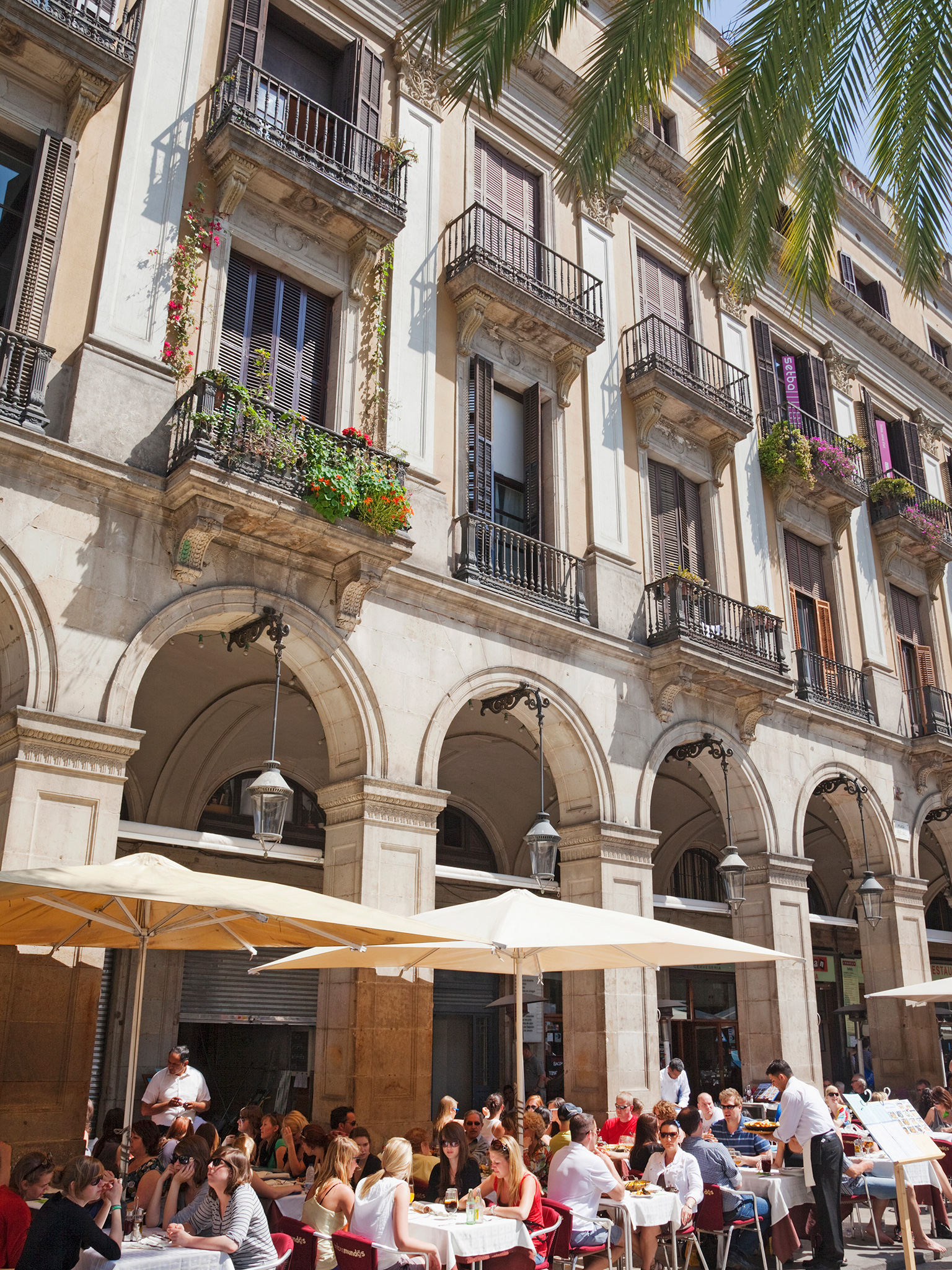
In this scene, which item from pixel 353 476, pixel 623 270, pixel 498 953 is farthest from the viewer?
pixel 623 270

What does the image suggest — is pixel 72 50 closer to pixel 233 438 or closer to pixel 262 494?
pixel 233 438

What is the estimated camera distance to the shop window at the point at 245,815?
1661cm

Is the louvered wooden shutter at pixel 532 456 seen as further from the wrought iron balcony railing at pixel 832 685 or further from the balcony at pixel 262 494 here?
the wrought iron balcony railing at pixel 832 685

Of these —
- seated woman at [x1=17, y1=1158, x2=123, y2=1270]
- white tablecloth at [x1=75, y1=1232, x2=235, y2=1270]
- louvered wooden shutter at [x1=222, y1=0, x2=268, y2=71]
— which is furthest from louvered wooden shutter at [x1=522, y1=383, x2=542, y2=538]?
seated woman at [x1=17, y1=1158, x2=123, y2=1270]

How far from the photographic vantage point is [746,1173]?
900 cm

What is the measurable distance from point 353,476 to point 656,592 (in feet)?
19.7

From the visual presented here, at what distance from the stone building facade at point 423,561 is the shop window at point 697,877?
0.07m

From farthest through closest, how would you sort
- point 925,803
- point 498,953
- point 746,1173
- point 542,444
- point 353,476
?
1. point 925,803
2. point 542,444
3. point 353,476
4. point 498,953
5. point 746,1173

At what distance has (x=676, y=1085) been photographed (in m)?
12.9

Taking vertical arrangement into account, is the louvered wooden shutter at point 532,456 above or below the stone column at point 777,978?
above

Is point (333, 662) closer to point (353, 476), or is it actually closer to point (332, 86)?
point (353, 476)

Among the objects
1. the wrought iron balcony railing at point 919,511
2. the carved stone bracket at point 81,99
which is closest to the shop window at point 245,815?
the carved stone bracket at point 81,99

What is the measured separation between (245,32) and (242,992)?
13168mm

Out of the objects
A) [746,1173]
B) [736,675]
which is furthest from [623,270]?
[746,1173]
